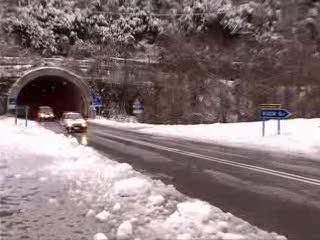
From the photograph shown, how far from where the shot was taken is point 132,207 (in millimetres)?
7977

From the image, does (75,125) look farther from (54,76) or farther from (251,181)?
(54,76)

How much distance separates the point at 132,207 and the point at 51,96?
66.8 m

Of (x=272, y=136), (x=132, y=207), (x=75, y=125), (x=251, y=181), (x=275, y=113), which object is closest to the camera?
(x=132, y=207)

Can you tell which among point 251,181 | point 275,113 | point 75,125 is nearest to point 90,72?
point 75,125

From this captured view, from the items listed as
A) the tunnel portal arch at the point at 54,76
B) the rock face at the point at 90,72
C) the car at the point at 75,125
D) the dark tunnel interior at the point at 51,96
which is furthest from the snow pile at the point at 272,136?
the dark tunnel interior at the point at 51,96

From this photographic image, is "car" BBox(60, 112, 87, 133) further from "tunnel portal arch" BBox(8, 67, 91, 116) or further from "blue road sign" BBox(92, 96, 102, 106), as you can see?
"tunnel portal arch" BBox(8, 67, 91, 116)

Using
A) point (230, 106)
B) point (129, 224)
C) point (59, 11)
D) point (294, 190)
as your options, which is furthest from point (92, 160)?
point (59, 11)

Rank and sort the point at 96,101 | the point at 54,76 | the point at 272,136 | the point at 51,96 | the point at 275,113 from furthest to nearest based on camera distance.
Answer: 1. the point at 51,96
2. the point at 54,76
3. the point at 96,101
4. the point at 275,113
5. the point at 272,136

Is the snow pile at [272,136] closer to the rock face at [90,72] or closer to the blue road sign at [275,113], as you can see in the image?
the blue road sign at [275,113]

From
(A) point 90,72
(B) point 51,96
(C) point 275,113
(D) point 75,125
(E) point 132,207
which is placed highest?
(A) point 90,72

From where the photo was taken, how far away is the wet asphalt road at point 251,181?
24.8ft

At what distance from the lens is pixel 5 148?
18047 millimetres

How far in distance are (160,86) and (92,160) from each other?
42.1 metres

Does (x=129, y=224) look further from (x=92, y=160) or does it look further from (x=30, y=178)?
(x=92, y=160)
